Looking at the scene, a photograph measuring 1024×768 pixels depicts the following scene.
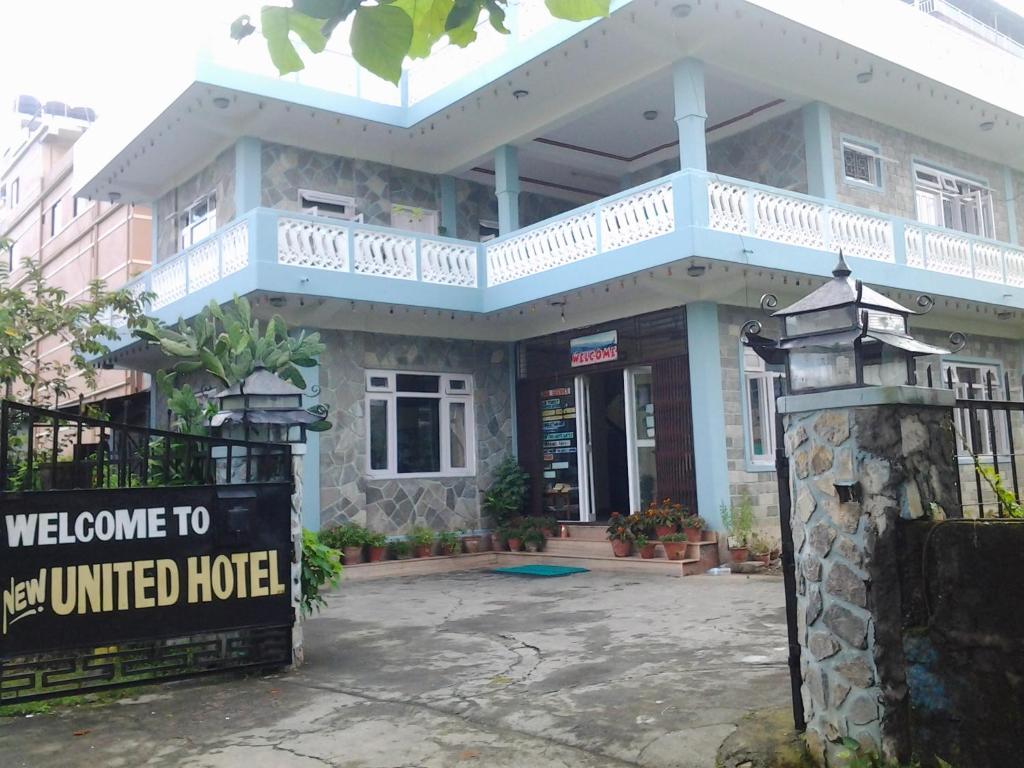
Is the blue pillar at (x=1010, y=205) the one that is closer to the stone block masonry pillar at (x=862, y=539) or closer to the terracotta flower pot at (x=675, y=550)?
the terracotta flower pot at (x=675, y=550)

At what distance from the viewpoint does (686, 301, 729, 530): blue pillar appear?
11.8 m

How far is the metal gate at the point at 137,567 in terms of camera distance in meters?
5.39

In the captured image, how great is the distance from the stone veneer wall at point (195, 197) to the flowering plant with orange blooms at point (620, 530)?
23.7ft

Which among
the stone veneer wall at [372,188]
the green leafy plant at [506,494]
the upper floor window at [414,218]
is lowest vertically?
the green leafy plant at [506,494]

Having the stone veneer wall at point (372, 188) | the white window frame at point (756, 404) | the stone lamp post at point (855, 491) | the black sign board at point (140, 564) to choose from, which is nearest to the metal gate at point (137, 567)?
the black sign board at point (140, 564)

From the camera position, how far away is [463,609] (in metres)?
9.34

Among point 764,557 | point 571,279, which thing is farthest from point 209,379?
point 764,557

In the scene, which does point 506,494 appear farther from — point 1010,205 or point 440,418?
point 1010,205

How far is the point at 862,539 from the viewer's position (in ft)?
12.6

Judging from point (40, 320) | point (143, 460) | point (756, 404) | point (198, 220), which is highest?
point (198, 220)

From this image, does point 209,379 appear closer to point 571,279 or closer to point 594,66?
point 571,279

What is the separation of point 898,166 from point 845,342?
11852 millimetres

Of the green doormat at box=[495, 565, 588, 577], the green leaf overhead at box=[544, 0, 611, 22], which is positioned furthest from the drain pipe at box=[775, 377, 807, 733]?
the green doormat at box=[495, 565, 588, 577]

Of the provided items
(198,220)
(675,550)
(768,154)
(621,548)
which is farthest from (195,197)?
(675,550)
